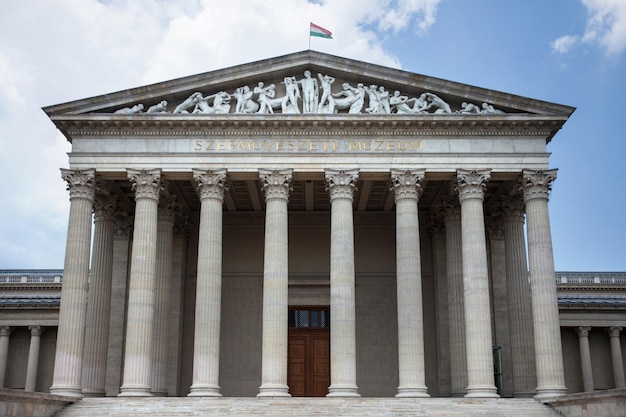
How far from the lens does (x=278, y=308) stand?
36281mm

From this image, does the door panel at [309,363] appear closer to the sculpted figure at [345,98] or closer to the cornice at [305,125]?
the cornice at [305,125]

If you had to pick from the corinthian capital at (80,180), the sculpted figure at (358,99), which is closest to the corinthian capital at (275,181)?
the sculpted figure at (358,99)

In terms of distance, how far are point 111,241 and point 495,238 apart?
21.4 metres

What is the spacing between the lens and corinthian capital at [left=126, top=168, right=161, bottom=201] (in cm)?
3762

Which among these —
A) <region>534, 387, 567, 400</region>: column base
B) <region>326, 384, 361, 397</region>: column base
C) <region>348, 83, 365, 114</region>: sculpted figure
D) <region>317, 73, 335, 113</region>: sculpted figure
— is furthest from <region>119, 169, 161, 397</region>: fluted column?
<region>534, 387, 567, 400</region>: column base

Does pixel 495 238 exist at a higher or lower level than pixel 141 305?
higher

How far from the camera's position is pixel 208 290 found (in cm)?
3650

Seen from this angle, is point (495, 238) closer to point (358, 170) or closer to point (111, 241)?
point (358, 170)

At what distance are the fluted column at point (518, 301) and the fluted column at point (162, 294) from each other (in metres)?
18.1

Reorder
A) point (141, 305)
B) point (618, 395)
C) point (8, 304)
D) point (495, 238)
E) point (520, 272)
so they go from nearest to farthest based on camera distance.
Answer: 1. point (618, 395)
2. point (141, 305)
3. point (520, 272)
4. point (495, 238)
5. point (8, 304)

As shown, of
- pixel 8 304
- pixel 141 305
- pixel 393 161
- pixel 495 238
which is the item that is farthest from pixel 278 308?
pixel 8 304

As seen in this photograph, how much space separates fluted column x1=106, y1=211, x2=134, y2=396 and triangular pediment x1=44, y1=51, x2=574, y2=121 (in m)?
7.77

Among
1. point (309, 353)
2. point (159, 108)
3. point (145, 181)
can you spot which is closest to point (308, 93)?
point (159, 108)

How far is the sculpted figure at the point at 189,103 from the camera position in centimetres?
3834
